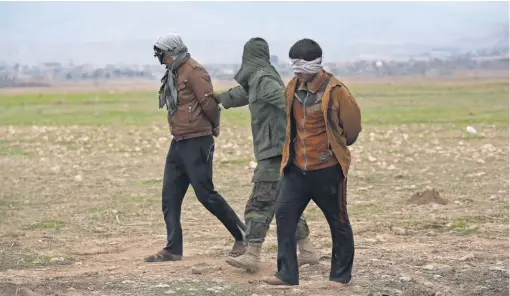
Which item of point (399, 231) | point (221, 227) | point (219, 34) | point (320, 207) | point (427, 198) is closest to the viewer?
point (320, 207)

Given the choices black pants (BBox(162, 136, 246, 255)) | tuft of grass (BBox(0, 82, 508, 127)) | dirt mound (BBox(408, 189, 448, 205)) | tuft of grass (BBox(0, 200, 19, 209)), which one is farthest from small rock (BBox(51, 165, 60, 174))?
tuft of grass (BBox(0, 82, 508, 127))

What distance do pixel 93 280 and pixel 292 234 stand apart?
1.59 m

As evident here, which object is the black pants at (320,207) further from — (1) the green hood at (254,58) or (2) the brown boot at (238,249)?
(2) the brown boot at (238,249)

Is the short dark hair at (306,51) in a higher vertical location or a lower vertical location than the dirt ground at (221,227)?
higher

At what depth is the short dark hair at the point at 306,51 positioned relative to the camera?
8195 mm

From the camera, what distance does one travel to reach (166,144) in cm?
2264

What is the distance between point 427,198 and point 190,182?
14.6 feet

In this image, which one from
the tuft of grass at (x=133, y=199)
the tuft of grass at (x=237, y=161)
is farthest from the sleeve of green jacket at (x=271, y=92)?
the tuft of grass at (x=237, y=161)

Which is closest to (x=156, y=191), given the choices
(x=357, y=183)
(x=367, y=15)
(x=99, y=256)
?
(x=357, y=183)

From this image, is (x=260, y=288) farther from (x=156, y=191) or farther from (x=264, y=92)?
(x=156, y=191)

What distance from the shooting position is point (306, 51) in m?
8.20

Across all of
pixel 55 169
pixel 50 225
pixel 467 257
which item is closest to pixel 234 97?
pixel 467 257

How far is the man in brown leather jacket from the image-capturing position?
9.47 m

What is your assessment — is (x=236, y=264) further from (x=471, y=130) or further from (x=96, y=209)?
(x=471, y=130)
